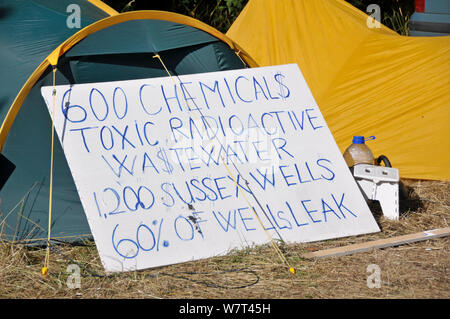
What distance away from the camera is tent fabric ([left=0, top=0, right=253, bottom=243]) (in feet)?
11.4

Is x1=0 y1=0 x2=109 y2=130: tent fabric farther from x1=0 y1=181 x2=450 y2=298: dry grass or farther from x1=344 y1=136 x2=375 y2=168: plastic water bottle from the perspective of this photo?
x1=344 y1=136 x2=375 y2=168: plastic water bottle

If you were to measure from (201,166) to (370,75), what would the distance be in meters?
2.13

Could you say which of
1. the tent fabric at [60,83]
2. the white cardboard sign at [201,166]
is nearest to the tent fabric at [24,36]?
the tent fabric at [60,83]

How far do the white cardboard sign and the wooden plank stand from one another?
0.50 ft

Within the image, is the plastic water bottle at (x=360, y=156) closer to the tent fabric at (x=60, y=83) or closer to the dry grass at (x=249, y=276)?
the dry grass at (x=249, y=276)

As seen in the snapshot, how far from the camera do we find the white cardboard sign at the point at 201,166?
3215 millimetres

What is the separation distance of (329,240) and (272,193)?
0.42 meters

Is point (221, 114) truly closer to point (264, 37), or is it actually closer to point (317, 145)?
point (317, 145)

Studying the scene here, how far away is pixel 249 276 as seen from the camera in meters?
3.07

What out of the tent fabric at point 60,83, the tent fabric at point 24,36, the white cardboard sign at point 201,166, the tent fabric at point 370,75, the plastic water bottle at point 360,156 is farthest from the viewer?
the tent fabric at point 370,75

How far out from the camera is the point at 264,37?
18.3 ft

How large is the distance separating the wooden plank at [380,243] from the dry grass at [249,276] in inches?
1.2

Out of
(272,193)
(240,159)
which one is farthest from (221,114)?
(272,193)

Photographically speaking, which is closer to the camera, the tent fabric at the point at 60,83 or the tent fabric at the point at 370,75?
the tent fabric at the point at 60,83
